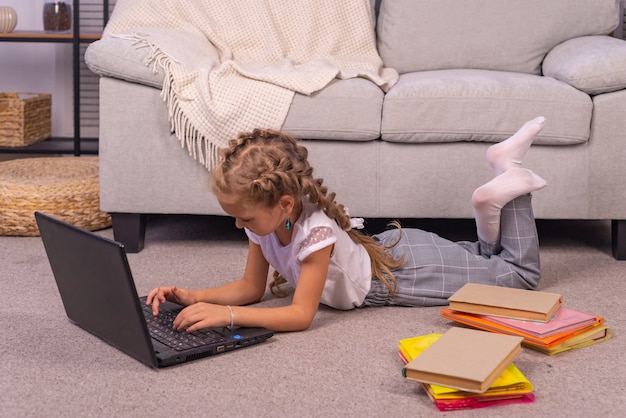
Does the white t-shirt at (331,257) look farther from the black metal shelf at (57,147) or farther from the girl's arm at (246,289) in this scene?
the black metal shelf at (57,147)

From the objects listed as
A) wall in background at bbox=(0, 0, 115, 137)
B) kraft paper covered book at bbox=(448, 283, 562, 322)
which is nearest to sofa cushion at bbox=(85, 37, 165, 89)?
kraft paper covered book at bbox=(448, 283, 562, 322)

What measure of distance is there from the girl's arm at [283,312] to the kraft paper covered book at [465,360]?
0.28m

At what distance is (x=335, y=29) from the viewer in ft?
8.82

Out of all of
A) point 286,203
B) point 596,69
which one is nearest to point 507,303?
point 286,203

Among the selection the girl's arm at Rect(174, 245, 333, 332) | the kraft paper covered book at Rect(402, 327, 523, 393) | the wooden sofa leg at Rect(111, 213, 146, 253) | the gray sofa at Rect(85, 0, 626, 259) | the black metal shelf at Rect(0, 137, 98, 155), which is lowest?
the black metal shelf at Rect(0, 137, 98, 155)

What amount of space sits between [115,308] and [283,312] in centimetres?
32

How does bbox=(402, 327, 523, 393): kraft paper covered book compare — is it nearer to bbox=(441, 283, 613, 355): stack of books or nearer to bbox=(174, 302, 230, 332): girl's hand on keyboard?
bbox=(441, 283, 613, 355): stack of books

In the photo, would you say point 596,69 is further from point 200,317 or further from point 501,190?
point 200,317

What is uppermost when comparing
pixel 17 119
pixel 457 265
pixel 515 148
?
pixel 515 148

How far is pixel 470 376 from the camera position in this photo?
130 centimetres

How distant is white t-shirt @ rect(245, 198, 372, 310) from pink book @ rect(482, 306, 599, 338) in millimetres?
280

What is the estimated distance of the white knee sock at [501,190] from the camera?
1.83 meters

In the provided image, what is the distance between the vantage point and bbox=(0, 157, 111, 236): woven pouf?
237 cm

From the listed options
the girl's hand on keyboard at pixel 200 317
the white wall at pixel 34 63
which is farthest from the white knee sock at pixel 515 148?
the white wall at pixel 34 63
